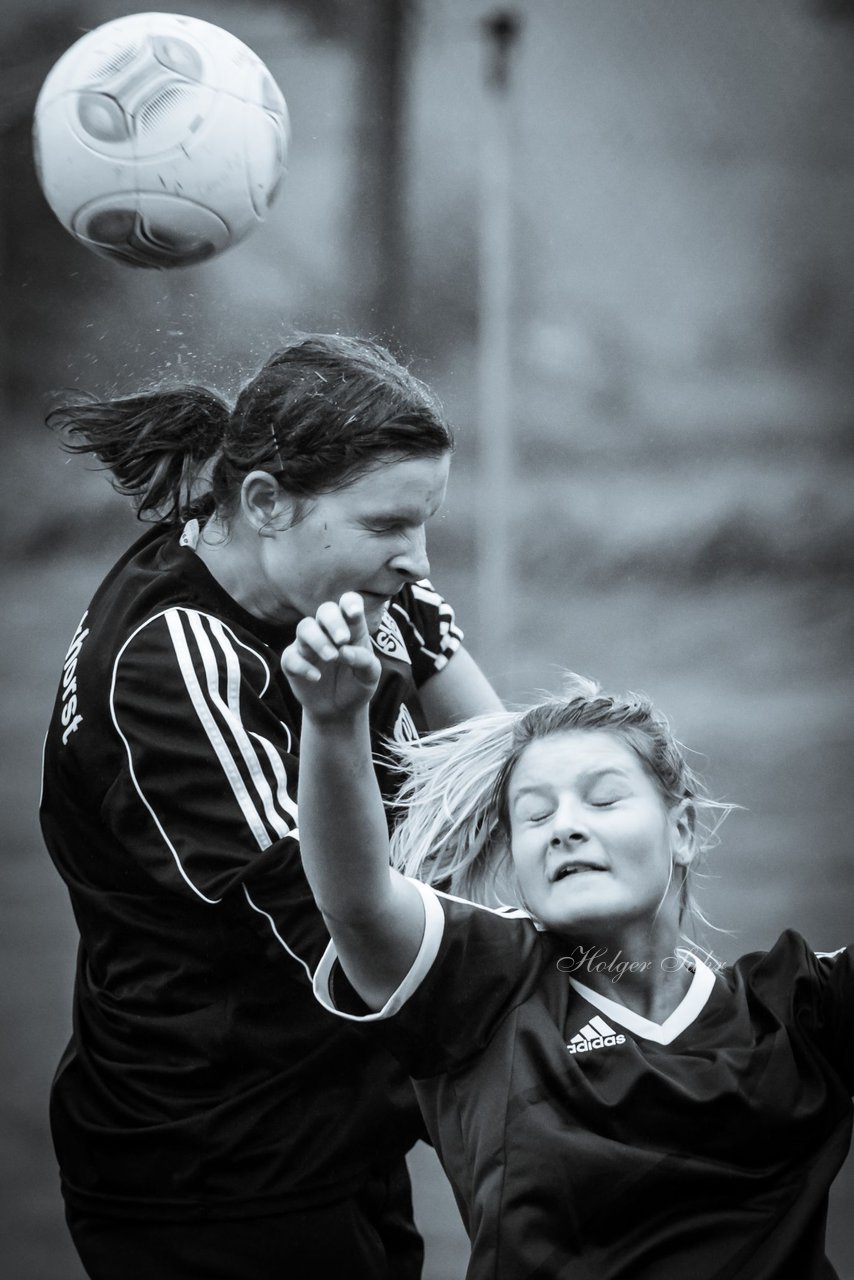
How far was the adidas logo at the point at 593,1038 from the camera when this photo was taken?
1.02 meters

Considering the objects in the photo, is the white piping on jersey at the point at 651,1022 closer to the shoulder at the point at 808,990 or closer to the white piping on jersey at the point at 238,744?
the shoulder at the point at 808,990

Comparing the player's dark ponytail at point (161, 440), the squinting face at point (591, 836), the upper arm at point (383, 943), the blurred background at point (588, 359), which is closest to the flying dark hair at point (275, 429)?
the player's dark ponytail at point (161, 440)

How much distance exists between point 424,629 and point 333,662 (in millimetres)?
623

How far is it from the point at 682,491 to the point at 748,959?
4.55 feet

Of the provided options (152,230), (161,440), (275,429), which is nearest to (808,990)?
(275,429)

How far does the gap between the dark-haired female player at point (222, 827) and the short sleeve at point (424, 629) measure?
0.12 m

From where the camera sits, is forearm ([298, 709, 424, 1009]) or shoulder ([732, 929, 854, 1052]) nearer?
forearm ([298, 709, 424, 1009])

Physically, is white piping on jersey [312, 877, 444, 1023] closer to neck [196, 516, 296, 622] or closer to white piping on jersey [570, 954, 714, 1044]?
white piping on jersey [570, 954, 714, 1044]

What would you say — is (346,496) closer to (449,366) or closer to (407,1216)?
(407,1216)

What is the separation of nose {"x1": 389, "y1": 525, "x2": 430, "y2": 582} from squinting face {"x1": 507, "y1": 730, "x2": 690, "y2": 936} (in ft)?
0.55

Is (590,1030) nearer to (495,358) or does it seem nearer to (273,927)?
(273,927)

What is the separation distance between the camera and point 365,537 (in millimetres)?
1172

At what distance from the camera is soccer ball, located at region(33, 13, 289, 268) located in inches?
54.6

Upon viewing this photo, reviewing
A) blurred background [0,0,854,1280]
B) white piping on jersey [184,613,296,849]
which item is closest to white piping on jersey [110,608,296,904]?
white piping on jersey [184,613,296,849]
